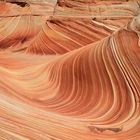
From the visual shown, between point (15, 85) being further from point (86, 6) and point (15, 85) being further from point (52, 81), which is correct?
point (86, 6)

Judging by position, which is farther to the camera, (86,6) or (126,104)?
(86,6)

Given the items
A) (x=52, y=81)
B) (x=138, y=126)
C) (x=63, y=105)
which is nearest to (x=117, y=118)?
(x=138, y=126)

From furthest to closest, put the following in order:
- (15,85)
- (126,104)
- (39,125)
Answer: (15,85), (126,104), (39,125)

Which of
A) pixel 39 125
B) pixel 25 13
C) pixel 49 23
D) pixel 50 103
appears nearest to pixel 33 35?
pixel 49 23

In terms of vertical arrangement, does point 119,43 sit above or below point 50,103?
above

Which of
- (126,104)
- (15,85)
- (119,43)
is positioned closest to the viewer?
(126,104)

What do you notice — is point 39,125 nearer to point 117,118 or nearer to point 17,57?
point 117,118
